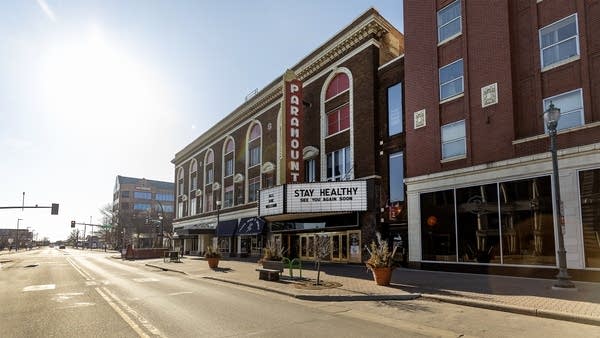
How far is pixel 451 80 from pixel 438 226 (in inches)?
301

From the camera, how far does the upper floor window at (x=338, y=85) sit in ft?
101

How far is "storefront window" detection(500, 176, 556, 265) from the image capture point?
691 inches

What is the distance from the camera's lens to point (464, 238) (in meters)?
20.8

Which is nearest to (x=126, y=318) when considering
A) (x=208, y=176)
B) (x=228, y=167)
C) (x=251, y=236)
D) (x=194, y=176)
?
(x=251, y=236)

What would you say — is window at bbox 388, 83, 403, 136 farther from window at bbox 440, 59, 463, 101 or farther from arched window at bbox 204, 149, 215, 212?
arched window at bbox 204, 149, 215, 212

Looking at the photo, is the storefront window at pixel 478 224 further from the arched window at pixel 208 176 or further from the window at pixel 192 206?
the window at pixel 192 206

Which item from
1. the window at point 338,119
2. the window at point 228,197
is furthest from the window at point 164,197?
the window at point 338,119

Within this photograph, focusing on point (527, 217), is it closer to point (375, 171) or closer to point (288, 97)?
point (375, 171)

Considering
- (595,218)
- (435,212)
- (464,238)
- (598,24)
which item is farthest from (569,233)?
(598,24)

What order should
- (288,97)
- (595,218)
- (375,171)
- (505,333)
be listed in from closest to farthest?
(505,333) < (595,218) < (375,171) < (288,97)

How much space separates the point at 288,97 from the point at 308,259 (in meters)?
12.2

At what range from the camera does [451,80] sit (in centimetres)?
2259

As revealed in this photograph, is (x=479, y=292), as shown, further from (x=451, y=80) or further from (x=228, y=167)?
(x=228, y=167)

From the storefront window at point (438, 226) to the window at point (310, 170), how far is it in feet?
37.4
